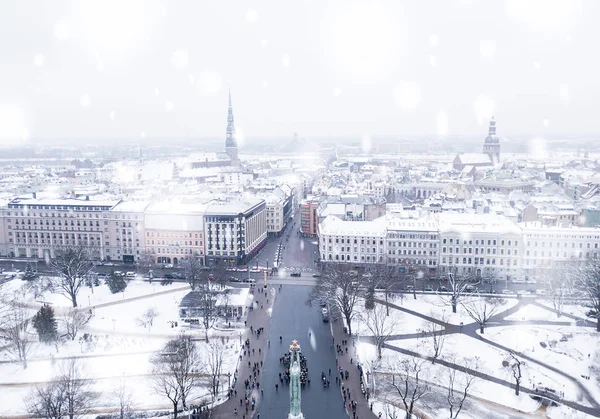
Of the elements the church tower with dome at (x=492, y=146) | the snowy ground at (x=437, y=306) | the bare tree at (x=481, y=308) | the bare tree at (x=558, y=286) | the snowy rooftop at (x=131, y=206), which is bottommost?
the snowy ground at (x=437, y=306)

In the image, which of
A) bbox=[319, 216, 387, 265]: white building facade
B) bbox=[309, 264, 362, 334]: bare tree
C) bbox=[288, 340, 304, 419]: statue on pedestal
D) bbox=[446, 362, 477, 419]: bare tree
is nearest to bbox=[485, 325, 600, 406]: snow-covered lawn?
bbox=[446, 362, 477, 419]: bare tree

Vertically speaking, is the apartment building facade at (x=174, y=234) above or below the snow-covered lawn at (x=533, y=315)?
above

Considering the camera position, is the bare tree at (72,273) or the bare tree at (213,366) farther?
the bare tree at (72,273)

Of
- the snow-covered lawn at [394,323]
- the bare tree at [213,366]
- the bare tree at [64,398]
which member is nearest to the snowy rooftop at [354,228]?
the snow-covered lawn at [394,323]

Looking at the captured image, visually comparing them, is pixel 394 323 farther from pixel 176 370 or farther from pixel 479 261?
pixel 479 261

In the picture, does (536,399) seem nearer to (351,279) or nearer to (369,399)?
(369,399)

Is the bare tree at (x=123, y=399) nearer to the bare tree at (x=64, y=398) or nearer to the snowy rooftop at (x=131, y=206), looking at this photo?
the bare tree at (x=64, y=398)

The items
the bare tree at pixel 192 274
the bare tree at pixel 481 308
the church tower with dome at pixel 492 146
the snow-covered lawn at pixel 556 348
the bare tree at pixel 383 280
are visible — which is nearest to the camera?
the snow-covered lawn at pixel 556 348
